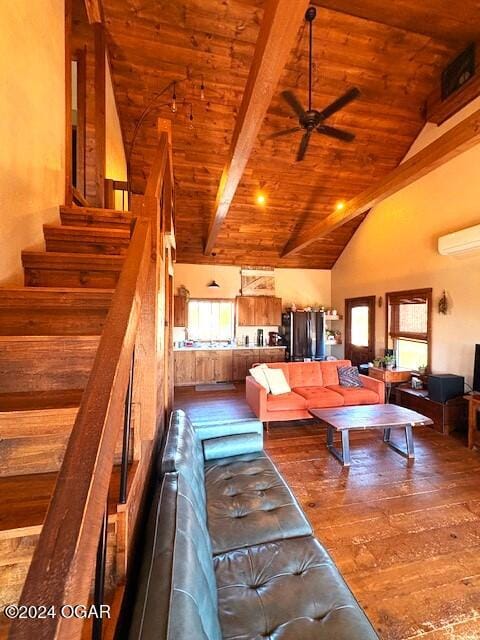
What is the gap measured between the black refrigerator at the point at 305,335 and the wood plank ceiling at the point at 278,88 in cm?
220

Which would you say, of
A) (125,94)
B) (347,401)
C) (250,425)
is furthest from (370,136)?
(250,425)

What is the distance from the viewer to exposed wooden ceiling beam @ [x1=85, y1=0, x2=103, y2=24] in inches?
115

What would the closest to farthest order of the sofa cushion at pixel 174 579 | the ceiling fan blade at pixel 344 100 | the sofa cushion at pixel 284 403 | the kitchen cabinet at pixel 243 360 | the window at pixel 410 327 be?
the sofa cushion at pixel 174 579
the ceiling fan blade at pixel 344 100
the sofa cushion at pixel 284 403
the window at pixel 410 327
the kitchen cabinet at pixel 243 360

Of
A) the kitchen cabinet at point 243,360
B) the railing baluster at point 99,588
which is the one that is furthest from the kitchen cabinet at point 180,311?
the railing baluster at point 99,588

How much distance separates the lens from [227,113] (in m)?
4.25

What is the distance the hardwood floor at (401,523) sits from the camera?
1.51 m

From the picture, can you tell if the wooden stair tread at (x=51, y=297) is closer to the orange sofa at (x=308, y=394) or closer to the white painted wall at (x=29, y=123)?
the white painted wall at (x=29, y=123)

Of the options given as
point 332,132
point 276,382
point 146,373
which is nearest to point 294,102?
point 332,132

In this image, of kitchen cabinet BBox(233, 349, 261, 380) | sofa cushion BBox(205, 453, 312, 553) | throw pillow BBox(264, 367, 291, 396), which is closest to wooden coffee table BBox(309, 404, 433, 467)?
throw pillow BBox(264, 367, 291, 396)

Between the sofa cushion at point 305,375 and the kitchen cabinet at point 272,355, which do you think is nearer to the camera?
the sofa cushion at point 305,375

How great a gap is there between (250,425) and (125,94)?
4.71 meters

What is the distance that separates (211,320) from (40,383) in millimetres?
6008

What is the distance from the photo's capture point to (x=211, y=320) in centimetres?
727

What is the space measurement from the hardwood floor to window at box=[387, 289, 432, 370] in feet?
5.23
